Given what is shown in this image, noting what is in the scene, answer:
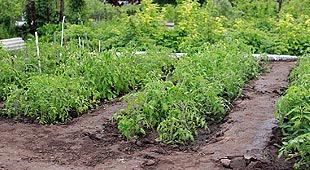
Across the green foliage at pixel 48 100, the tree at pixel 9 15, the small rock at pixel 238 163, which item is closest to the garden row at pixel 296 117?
the small rock at pixel 238 163

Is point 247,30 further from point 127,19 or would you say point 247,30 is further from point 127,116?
point 127,116

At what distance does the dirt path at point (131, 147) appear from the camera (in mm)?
4328

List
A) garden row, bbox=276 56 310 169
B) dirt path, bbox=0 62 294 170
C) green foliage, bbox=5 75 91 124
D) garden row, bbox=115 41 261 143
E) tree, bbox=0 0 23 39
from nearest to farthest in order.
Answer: garden row, bbox=276 56 310 169
dirt path, bbox=0 62 294 170
garden row, bbox=115 41 261 143
green foliage, bbox=5 75 91 124
tree, bbox=0 0 23 39

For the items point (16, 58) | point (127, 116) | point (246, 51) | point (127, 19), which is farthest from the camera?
point (127, 19)

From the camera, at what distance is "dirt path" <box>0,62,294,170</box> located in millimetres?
4328

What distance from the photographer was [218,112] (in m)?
5.67

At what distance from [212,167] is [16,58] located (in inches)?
169

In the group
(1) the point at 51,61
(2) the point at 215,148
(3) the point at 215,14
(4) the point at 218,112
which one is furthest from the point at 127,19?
(2) the point at 215,148

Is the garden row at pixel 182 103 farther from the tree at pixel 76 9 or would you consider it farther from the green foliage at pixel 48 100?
the tree at pixel 76 9

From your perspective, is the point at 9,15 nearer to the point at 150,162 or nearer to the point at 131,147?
the point at 131,147

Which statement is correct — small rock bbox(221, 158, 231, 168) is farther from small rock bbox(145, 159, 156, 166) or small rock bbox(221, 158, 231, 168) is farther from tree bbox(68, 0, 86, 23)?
tree bbox(68, 0, 86, 23)

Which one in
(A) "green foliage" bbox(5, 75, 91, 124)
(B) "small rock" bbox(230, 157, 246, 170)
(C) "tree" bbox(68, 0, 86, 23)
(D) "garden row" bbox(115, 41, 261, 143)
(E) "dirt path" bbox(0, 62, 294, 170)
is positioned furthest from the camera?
(C) "tree" bbox(68, 0, 86, 23)

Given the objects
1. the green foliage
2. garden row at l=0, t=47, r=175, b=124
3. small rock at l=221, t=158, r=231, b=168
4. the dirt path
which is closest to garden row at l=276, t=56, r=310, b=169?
the dirt path

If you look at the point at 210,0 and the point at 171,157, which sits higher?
the point at 210,0
